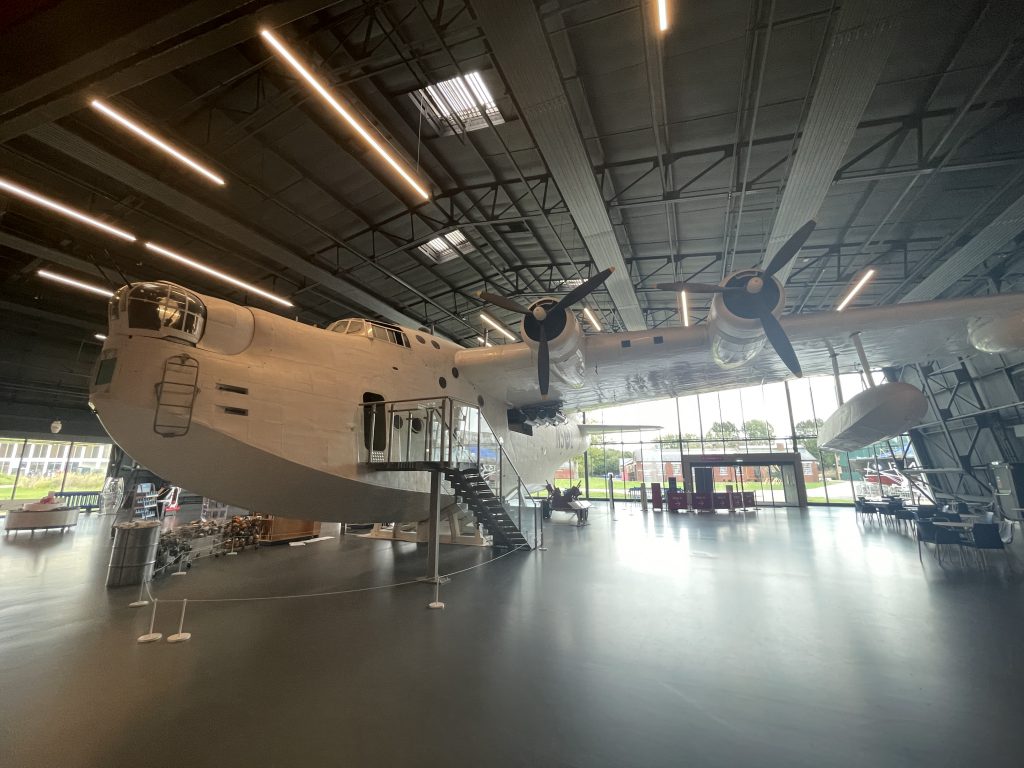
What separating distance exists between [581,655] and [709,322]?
670cm

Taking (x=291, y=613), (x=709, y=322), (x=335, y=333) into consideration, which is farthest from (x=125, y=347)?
(x=709, y=322)

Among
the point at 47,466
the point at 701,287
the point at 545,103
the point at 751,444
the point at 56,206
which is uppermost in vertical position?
the point at 545,103

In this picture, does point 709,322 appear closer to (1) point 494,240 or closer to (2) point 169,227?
(1) point 494,240

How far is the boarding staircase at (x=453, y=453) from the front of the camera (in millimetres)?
7492

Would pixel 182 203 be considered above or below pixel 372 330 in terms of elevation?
above

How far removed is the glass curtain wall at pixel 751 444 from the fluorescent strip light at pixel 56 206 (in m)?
18.6

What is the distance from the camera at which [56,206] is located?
7988mm

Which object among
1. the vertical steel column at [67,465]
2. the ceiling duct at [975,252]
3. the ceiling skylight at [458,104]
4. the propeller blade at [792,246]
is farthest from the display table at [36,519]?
the ceiling duct at [975,252]

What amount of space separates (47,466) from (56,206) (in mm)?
23046

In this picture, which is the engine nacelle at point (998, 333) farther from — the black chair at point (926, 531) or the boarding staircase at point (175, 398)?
the boarding staircase at point (175, 398)

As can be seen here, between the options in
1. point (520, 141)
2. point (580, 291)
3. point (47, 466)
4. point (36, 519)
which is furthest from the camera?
point (47, 466)

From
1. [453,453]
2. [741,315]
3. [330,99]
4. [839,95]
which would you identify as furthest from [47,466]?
[839,95]

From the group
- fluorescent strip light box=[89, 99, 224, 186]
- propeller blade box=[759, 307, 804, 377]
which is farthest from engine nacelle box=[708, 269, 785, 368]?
fluorescent strip light box=[89, 99, 224, 186]

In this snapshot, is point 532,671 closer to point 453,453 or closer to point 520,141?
point 453,453
